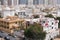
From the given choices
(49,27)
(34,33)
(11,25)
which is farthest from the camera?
(49,27)

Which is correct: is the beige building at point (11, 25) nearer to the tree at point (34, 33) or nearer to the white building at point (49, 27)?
the white building at point (49, 27)

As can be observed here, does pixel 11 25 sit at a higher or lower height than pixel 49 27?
higher

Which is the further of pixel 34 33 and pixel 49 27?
pixel 49 27

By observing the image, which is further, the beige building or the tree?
the beige building

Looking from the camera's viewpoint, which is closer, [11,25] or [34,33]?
[34,33]

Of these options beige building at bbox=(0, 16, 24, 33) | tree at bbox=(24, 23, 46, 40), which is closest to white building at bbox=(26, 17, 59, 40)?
beige building at bbox=(0, 16, 24, 33)

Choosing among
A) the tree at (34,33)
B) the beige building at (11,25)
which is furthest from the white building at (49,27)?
the tree at (34,33)

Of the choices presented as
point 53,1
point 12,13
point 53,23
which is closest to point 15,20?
point 53,23

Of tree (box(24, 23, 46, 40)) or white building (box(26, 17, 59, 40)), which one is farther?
white building (box(26, 17, 59, 40))

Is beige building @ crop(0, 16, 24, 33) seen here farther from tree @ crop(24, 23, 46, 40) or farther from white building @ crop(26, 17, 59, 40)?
tree @ crop(24, 23, 46, 40)

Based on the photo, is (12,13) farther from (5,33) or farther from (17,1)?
(17,1)

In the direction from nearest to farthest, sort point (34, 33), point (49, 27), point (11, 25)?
point (34, 33), point (11, 25), point (49, 27)
